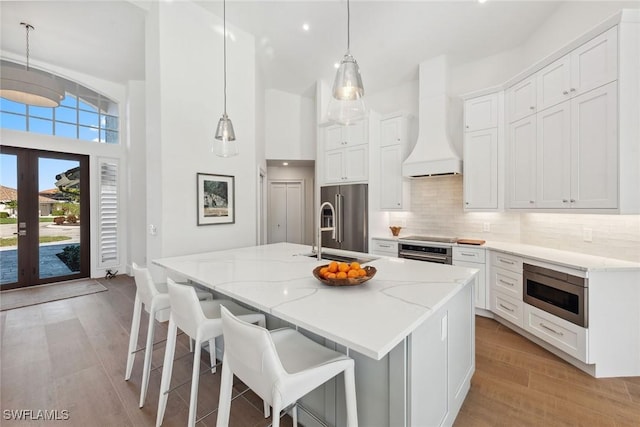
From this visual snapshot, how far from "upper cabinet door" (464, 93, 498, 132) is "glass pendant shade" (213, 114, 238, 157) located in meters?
2.89

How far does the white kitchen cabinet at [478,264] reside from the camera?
3.27m

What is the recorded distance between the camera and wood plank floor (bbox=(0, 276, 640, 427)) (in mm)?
1762

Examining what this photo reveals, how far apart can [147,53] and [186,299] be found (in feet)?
11.0

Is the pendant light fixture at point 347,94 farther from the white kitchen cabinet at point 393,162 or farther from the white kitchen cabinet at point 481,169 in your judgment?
the white kitchen cabinet at point 393,162

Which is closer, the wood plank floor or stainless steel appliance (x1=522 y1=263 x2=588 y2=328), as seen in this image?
the wood plank floor

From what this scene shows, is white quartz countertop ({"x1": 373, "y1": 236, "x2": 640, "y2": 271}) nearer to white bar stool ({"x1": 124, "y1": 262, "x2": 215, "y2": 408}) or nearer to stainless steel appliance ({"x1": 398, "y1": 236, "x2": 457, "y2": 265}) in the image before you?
stainless steel appliance ({"x1": 398, "y1": 236, "x2": 457, "y2": 265})

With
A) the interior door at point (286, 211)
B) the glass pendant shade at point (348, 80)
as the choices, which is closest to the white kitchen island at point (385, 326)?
the glass pendant shade at point (348, 80)

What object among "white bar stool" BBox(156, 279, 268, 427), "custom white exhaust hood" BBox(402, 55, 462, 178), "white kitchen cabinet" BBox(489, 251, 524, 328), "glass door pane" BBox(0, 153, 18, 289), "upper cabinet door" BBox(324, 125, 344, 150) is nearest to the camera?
"white bar stool" BBox(156, 279, 268, 427)

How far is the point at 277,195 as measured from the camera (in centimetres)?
634

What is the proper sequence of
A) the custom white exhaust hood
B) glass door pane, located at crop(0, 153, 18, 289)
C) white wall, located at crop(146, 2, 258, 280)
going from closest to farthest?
white wall, located at crop(146, 2, 258, 280)
the custom white exhaust hood
glass door pane, located at crop(0, 153, 18, 289)

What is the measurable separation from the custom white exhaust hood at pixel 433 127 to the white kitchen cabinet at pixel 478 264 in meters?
1.05

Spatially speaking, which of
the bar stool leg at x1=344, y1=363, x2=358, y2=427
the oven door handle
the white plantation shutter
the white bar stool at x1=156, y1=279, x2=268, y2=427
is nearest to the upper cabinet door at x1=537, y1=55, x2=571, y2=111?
the oven door handle

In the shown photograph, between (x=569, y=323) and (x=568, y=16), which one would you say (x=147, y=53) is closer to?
(x=568, y=16)

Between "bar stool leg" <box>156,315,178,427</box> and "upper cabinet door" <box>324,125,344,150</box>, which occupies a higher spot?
"upper cabinet door" <box>324,125,344,150</box>
